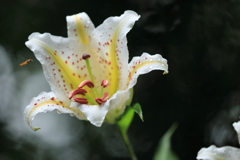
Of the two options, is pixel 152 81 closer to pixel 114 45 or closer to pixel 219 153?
pixel 114 45

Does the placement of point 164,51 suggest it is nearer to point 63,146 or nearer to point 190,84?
point 190,84

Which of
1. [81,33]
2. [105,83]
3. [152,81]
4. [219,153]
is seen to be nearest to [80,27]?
[81,33]

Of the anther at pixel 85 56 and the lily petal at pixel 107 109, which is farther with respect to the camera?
the anther at pixel 85 56

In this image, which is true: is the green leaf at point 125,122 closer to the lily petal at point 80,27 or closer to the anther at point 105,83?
the anther at point 105,83

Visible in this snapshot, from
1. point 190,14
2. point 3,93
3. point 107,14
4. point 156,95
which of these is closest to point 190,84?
point 156,95

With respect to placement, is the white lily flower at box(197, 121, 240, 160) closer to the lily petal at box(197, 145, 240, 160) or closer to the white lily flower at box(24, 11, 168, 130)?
the lily petal at box(197, 145, 240, 160)

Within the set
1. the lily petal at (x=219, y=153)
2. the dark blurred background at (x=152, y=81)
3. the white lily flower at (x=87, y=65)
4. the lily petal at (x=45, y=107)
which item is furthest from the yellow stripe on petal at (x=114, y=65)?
the dark blurred background at (x=152, y=81)

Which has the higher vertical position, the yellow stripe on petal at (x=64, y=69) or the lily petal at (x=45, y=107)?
the yellow stripe on petal at (x=64, y=69)

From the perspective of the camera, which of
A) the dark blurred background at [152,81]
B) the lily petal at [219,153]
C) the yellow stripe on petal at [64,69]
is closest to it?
the lily petal at [219,153]
